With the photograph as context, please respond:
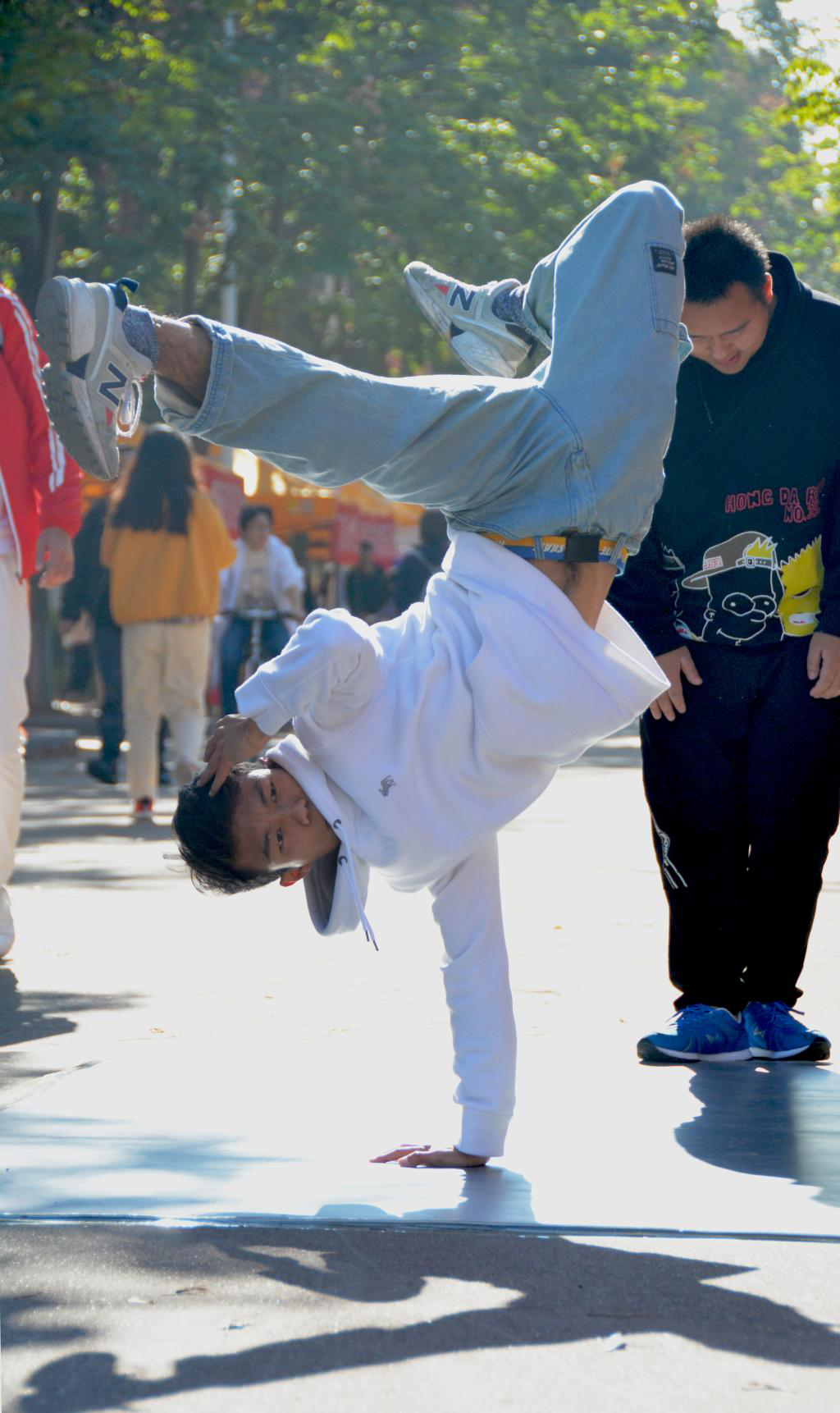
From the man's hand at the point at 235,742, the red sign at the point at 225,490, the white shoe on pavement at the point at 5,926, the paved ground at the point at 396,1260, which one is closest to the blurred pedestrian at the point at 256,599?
the paved ground at the point at 396,1260

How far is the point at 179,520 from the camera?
1116 centimetres

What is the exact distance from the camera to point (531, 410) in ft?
12.6

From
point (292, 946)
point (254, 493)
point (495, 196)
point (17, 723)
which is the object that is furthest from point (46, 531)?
point (495, 196)

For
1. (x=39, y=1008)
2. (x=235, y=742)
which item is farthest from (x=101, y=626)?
(x=235, y=742)

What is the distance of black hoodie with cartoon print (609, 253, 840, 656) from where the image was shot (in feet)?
16.3

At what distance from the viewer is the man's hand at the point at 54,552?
643cm

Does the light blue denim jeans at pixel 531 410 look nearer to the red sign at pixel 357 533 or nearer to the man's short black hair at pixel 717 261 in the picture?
the man's short black hair at pixel 717 261

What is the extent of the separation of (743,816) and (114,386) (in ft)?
7.27

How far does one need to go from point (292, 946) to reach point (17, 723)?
1.25 meters

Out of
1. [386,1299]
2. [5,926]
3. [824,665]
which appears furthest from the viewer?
[5,926]

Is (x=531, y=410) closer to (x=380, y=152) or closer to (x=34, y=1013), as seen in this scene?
(x=34, y=1013)

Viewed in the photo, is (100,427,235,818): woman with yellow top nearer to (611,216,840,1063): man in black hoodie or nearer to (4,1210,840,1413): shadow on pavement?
(611,216,840,1063): man in black hoodie

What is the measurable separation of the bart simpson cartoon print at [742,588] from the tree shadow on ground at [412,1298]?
204cm

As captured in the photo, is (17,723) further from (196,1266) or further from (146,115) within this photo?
(146,115)
